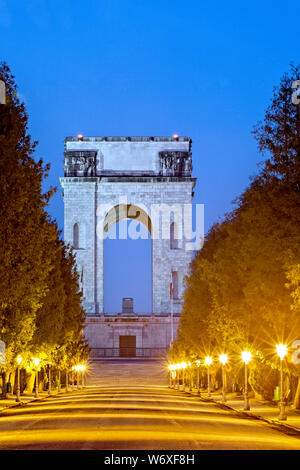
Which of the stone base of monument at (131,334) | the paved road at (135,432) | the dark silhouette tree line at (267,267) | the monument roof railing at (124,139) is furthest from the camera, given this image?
the monument roof railing at (124,139)

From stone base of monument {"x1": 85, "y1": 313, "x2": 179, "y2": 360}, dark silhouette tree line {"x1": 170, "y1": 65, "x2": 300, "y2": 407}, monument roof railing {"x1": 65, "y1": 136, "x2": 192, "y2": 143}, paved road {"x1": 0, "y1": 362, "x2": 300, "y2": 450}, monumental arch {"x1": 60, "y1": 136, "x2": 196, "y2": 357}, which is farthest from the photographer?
monument roof railing {"x1": 65, "y1": 136, "x2": 192, "y2": 143}

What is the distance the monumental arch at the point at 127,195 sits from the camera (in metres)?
103

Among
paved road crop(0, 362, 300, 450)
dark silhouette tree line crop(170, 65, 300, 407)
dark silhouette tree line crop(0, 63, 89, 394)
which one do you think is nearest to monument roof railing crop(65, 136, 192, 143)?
dark silhouette tree line crop(170, 65, 300, 407)

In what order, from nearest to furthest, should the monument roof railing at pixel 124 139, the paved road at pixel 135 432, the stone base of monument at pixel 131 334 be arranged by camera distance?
the paved road at pixel 135 432
the stone base of monument at pixel 131 334
the monument roof railing at pixel 124 139

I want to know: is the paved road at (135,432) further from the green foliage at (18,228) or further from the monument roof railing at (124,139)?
the monument roof railing at (124,139)

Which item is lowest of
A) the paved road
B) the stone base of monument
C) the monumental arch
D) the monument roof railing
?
the paved road

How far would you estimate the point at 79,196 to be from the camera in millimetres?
104188

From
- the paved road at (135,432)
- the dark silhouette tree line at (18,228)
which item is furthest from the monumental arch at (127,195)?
the paved road at (135,432)

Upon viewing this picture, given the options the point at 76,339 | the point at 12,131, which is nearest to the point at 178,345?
the point at 76,339

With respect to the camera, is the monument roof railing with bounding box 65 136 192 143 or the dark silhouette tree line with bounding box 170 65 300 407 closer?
the dark silhouette tree line with bounding box 170 65 300 407

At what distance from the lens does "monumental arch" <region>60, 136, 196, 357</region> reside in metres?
103

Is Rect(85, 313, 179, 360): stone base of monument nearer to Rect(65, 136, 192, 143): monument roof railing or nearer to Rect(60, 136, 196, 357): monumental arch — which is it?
Rect(60, 136, 196, 357): monumental arch

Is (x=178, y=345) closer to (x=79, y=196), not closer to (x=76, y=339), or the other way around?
(x=76, y=339)
